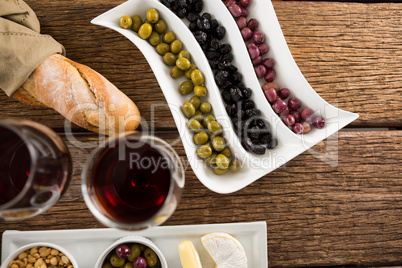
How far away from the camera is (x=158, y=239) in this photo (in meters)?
0.73

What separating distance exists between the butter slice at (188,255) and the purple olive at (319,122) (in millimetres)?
389

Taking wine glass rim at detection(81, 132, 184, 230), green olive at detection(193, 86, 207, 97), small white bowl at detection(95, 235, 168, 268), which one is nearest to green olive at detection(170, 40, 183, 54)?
green olive at detection(193, 86, 207, 97)

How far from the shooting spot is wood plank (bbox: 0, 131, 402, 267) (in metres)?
0.77

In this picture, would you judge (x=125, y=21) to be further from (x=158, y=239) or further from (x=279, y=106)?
(x=158, y=239)

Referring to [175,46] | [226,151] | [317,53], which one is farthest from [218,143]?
[317,53]

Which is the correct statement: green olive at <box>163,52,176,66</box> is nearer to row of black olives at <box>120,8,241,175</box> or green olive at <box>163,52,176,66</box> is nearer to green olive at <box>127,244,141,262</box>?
row of black olives at <box>120,8,241,175</box>

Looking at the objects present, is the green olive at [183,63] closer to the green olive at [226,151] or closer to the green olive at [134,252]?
the green olive at [226,151]

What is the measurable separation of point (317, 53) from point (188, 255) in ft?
1.90

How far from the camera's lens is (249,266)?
0.75 metres

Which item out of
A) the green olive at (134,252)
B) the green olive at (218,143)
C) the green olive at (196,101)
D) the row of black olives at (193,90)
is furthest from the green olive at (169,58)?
the green olive at (134,252)

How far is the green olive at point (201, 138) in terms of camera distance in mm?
717

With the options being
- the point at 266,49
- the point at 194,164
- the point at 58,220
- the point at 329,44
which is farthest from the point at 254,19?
the point at 58,220

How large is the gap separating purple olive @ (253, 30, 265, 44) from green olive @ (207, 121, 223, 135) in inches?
8.7

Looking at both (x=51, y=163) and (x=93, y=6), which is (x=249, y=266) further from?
(x=93, y=6)
